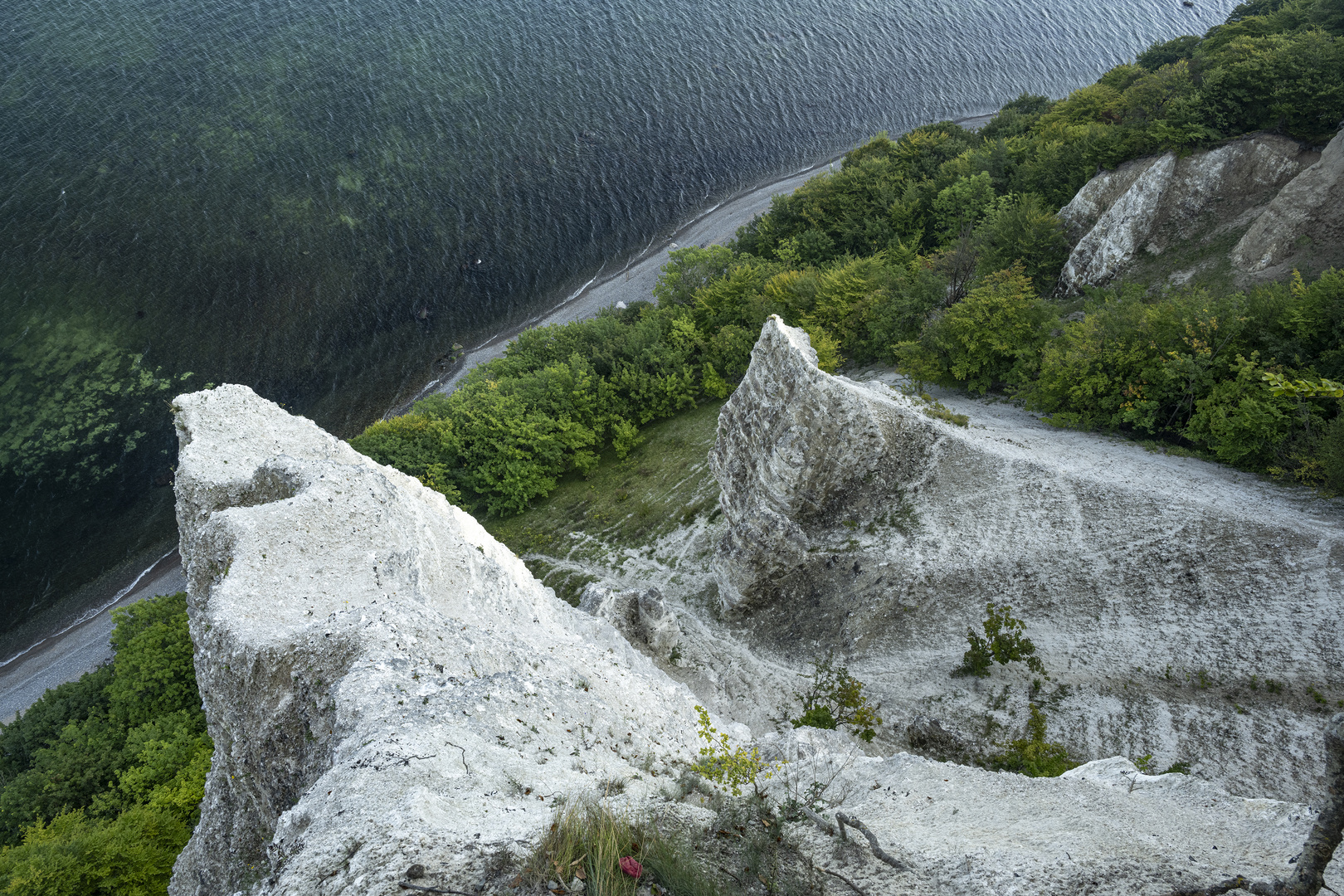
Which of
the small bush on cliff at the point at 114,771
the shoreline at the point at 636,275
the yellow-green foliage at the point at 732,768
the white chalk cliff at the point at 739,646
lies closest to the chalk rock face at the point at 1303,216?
the white chalk cliff at the point at 739,646

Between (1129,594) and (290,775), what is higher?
(290,775)

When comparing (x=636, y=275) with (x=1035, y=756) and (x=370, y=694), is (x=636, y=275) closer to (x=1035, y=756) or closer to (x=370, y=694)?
(x=1035, y=756)

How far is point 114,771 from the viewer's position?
1088 inches

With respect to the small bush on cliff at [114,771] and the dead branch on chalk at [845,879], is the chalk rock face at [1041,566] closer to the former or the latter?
the dead branch on chalk at [845,879]

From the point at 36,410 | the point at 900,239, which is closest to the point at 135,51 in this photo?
the point at 36,410

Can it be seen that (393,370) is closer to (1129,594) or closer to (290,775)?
(290,775)

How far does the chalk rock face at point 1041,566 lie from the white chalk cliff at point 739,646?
0.30 ft

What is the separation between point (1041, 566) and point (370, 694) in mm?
19544

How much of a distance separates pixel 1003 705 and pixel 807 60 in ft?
285

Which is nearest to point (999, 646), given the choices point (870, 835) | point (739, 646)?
point (739, 646)

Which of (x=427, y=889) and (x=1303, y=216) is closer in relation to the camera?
(x=427, y=889)

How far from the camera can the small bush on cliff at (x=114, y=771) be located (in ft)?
72.9

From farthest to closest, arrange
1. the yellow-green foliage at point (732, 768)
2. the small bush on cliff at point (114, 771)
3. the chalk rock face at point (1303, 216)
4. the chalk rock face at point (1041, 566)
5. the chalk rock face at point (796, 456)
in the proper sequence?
the chalk rock face at point (1303, 216) < the chalk rock face at point (796, 456) < the small bush on cliff at point (114, 771) < the chalk rock face at point (1041, 566) < the yellow-green foliage at point (732, 768)

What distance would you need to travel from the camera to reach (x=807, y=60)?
86375mm
